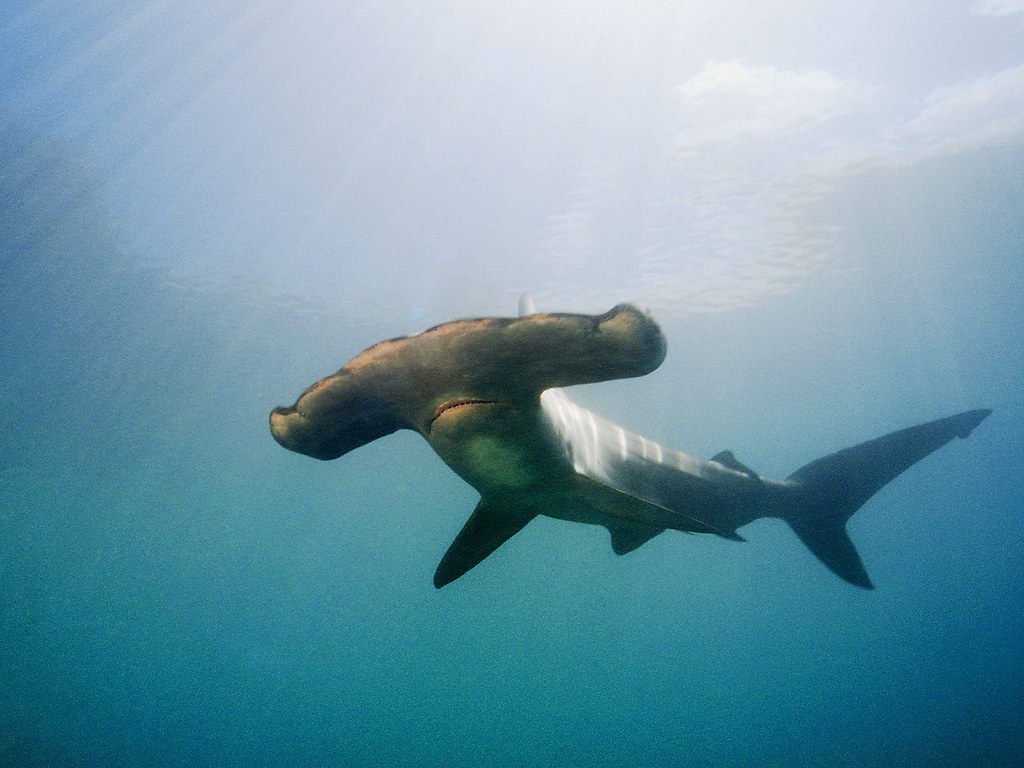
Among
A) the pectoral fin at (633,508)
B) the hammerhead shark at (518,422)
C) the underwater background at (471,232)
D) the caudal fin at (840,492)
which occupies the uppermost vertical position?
the underwater background at (471,232)

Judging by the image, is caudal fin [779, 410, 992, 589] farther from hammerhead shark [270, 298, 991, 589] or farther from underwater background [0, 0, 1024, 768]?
underwater background [0, 0, 1024, 768]

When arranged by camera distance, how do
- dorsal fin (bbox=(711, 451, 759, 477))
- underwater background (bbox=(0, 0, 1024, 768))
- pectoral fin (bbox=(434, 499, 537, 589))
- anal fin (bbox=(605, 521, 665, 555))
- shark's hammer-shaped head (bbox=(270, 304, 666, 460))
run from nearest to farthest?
shark's hammer-shaped head (bbox=(270, 304, 666, 460))
pectoral fin (bbox=(434, 499, 537, 589))
anal fin (bbox=(605, 521, 665, 555))
dorsal fin (bbox=(711, 451, 759, 477))
underwater background (bbox=(0, 0, 1024, 768))

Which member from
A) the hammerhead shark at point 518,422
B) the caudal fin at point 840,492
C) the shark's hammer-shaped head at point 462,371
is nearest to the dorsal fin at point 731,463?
the hammerhead shark at point 518,422

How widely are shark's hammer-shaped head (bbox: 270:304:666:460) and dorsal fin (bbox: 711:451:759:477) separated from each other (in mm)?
3498

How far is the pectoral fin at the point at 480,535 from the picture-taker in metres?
3.62

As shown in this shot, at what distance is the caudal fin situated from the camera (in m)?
5.48

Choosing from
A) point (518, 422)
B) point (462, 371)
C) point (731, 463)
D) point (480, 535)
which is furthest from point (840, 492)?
point (462, 371)

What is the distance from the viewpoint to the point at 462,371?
7.39ft

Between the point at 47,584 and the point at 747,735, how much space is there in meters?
67.1

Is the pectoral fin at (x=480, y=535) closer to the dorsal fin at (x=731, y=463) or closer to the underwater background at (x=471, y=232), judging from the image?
the dorsal fin at (x=731, y=463)

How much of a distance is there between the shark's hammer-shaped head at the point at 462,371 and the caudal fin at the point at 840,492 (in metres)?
4.39

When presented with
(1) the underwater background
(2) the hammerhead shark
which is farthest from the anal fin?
(1) the underwater background

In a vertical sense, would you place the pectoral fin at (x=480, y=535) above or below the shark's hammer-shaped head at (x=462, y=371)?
below

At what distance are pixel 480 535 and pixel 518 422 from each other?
156 centimetres
